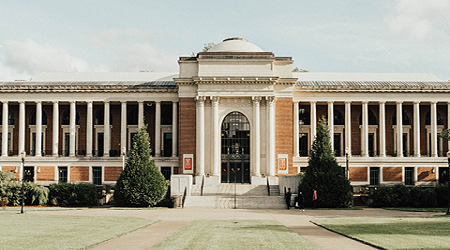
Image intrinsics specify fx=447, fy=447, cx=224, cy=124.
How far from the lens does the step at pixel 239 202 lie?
3753 cm

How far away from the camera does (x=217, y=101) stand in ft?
156

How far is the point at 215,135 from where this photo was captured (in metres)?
47.3

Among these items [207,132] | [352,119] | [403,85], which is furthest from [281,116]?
[403,85]

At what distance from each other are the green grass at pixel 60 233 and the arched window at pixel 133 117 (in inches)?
1235

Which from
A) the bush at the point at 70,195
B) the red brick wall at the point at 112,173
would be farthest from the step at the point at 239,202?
the red brick wall at the point at 112,173

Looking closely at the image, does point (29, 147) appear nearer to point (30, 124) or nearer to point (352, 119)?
point (30, 124)

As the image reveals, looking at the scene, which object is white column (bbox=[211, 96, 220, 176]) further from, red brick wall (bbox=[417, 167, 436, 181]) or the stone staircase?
red brick wall (bbox=[417, 167, 436, 181])

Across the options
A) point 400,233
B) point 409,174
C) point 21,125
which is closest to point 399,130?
point 409,174

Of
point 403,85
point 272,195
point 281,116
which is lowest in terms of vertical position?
point 272,195

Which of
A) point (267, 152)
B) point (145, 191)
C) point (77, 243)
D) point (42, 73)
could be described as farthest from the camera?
point (42, 73)

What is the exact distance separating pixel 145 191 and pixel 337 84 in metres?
28.8

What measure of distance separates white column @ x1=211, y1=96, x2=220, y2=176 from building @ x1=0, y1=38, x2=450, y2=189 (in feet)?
0.41

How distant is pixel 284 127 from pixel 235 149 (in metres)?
5.81

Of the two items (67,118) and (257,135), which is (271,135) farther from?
(67,118)
